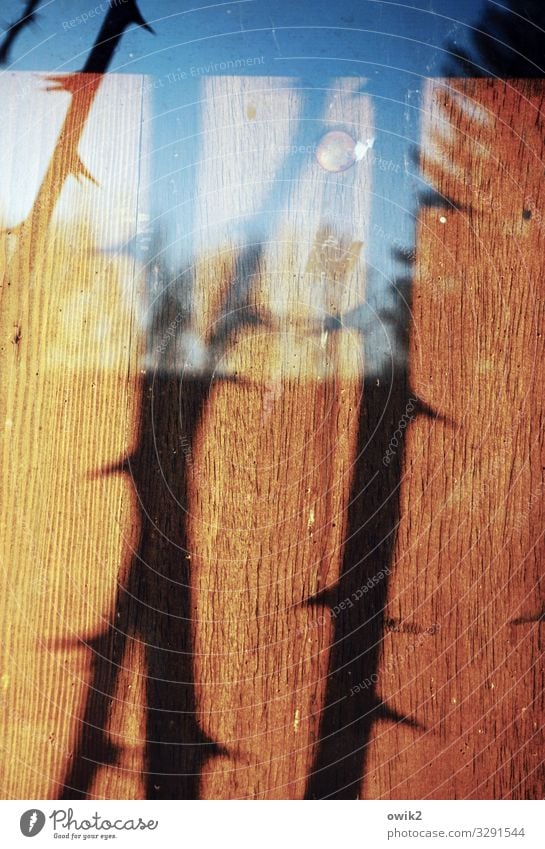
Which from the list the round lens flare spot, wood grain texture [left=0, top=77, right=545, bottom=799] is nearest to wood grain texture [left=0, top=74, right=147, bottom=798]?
wood grain texture [left=0, top=77, right=545, bottom=799]

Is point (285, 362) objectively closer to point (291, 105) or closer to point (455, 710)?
point (291, 105)

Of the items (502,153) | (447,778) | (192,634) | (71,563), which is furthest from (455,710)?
(502,153)

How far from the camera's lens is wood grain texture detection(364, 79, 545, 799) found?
1.73 ft

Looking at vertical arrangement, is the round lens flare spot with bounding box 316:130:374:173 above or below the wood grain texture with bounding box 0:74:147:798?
above

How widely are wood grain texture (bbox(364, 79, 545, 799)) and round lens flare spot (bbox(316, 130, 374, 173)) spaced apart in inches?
2.1

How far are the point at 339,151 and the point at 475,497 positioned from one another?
304 millimetres

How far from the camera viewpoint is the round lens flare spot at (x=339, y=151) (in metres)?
0.52

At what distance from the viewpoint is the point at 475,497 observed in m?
0.53

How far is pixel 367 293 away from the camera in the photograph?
53 cm
